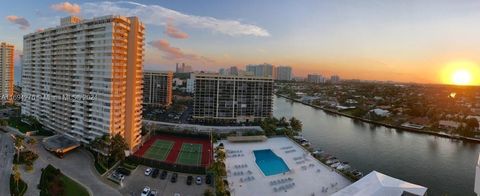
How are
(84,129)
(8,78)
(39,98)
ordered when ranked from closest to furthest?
(84,129), (39,98), (8,78)

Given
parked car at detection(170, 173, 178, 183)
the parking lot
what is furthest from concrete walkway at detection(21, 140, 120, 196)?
parked car at detection(170, 173, 178, 183)

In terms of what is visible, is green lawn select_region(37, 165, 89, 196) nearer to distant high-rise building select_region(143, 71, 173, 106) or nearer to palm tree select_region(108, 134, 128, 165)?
palm tree select_region(108, 134, 128, 165)

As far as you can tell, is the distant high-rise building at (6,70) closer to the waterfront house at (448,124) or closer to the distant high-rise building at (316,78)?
the waterfront house at (448,124)

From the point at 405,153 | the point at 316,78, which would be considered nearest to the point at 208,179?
the point at 405,153

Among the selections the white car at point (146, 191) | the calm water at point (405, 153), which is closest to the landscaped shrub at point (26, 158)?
the white car at point (146, 191)

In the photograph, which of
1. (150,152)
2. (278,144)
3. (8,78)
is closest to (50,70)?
(150,152)

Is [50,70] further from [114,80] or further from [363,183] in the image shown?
[363,183]
